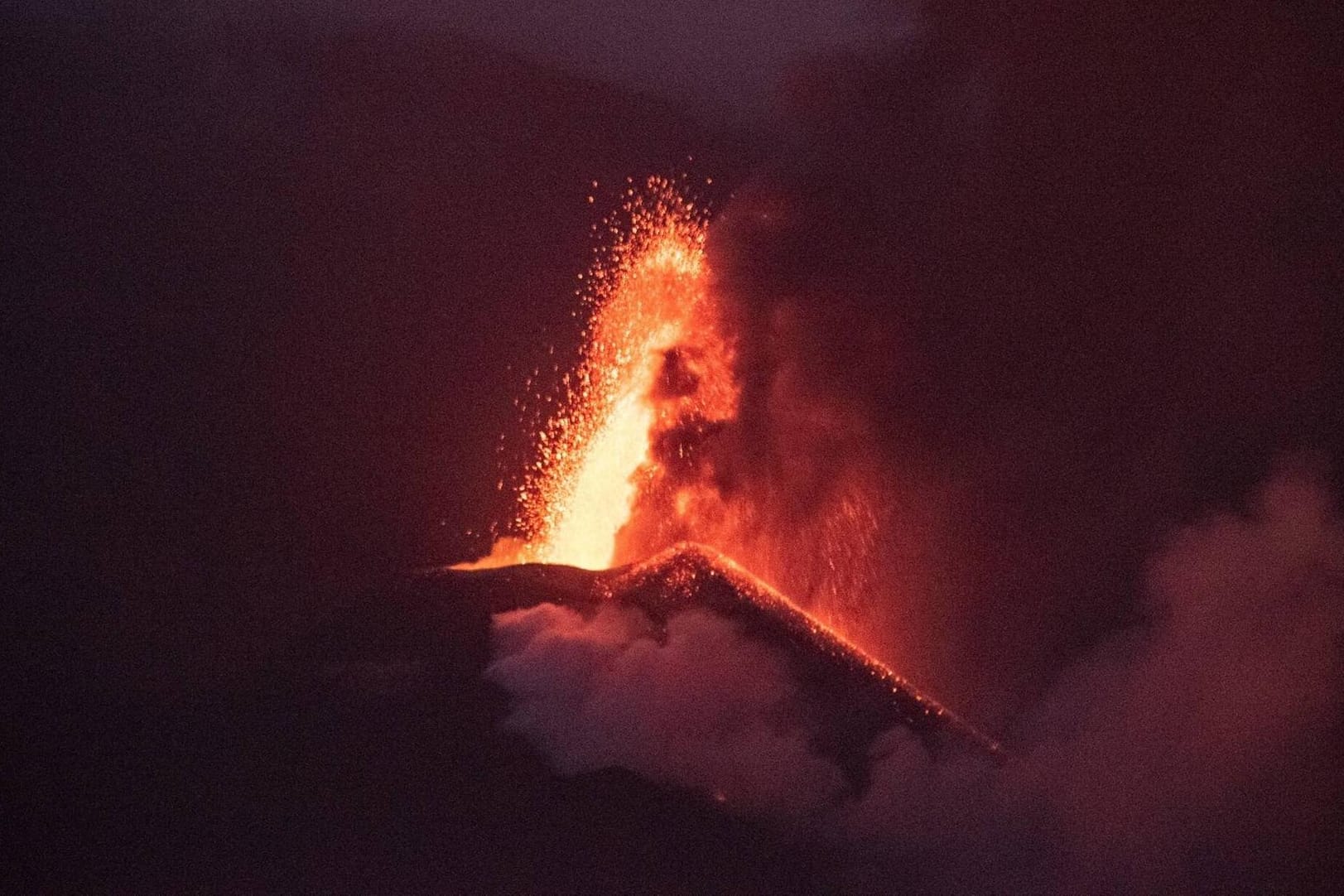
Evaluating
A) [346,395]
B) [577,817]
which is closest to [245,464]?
[346,395]

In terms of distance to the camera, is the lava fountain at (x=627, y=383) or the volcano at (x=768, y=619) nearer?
the volcano at (x=768, y=619)

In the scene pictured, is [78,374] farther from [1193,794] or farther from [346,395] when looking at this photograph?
[1193,794]

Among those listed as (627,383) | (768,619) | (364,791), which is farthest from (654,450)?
(364,791)

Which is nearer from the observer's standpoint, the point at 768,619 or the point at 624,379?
the point at 768,619

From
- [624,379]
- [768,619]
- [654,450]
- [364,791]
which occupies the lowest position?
[364,791]

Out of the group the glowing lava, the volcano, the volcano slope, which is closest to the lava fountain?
the glowing lava

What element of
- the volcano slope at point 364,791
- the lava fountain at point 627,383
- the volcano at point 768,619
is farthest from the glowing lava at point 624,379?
the volcano slope at point 364,791

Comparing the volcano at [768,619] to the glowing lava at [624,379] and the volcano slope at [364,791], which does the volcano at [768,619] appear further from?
the glowing lava at [624,379]

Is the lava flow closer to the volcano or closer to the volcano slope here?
the volcano

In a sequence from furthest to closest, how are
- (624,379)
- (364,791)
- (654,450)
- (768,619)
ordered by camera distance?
(654,450) < (624,379) < (768,619) < (364,791)

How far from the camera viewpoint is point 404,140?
19.9ft

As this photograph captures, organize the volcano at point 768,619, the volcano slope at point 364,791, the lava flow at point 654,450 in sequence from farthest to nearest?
the lava flow at point 654,450, the volcano at point 768,619, the volcano slope at point 364,791

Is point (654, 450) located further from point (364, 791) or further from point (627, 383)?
point (364, 791)

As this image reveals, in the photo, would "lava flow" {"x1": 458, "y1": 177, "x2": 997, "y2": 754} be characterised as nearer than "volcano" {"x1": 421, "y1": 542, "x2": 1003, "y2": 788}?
No
